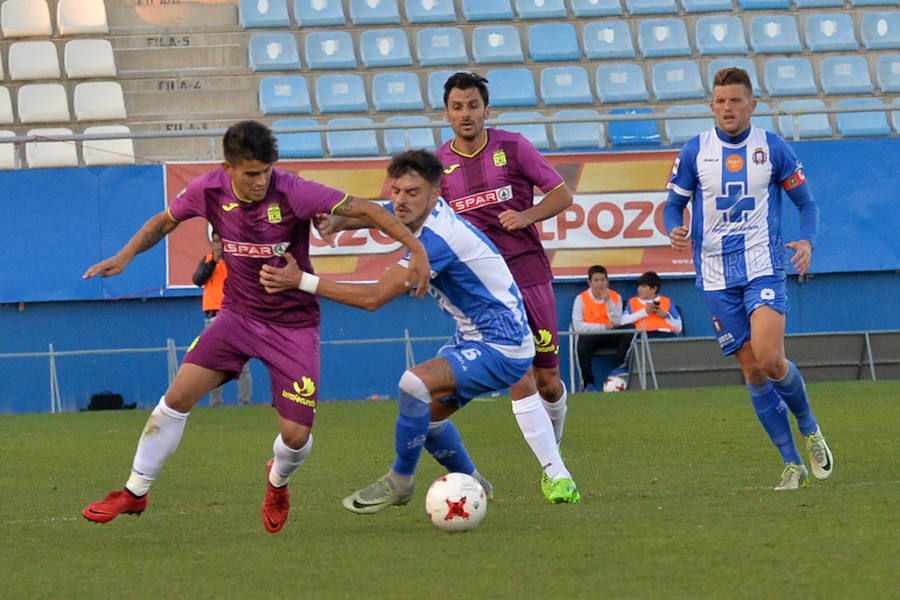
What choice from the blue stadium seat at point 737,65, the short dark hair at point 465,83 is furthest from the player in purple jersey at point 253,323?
the blue stadium seat at point 737,65

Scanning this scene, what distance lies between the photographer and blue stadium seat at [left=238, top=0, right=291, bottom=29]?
18.5 meters

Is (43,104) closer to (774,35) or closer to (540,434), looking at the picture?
(774,35)

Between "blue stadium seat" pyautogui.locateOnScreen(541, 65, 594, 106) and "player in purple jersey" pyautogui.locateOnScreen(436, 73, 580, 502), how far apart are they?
10.4 m

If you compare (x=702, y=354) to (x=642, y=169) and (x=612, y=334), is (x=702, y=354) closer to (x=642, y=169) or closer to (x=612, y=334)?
(x=612, y=334)

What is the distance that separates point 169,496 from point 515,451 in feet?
9.21

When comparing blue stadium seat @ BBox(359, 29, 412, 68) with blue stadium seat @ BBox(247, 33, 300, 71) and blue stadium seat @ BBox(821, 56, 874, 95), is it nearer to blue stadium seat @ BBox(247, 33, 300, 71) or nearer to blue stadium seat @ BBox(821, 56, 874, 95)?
blue stadium seat @ BBox(247, 33, 300, 71)

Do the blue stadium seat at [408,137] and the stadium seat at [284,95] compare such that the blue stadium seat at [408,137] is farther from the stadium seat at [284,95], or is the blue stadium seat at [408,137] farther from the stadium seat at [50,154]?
the stadium seat at [50,154]

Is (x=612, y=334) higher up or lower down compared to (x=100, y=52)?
lower down

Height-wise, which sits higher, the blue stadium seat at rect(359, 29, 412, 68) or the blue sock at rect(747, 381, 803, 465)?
the blue stadium seat at rect(359, 29, 412, 68)

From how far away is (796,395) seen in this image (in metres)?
7.23

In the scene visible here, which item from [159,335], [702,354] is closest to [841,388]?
[702,354]

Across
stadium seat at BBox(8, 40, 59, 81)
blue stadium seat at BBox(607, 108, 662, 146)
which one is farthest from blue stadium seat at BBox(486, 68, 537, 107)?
stadium seat at BBox(8, 40, 59, 81)

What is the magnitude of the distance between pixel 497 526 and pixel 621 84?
1292cm

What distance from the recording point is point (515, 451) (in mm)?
9539
